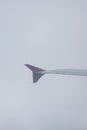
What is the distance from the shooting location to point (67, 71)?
56.5m

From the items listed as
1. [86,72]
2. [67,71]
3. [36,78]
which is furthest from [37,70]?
[86,72]

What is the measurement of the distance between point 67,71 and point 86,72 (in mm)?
5399

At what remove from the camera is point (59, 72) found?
5584 centimetres

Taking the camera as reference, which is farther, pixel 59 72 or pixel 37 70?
pixel 37 70

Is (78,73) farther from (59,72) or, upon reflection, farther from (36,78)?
(36,78)

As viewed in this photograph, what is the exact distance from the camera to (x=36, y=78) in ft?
243

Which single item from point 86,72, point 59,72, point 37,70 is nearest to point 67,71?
point 59,72

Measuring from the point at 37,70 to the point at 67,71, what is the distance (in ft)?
52.0

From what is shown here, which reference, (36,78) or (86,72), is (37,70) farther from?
(86,72)

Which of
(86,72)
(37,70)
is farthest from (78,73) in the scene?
(37,70)

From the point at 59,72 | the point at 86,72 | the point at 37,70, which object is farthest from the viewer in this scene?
the point at 37,70

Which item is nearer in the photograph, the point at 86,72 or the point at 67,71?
the point at 86,72

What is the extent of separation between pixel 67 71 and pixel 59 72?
4.77ft

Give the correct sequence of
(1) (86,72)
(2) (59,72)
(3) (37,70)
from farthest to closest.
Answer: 1. (3) (37,70)
2. (2) (59,72)
3. (1) (86,72)
